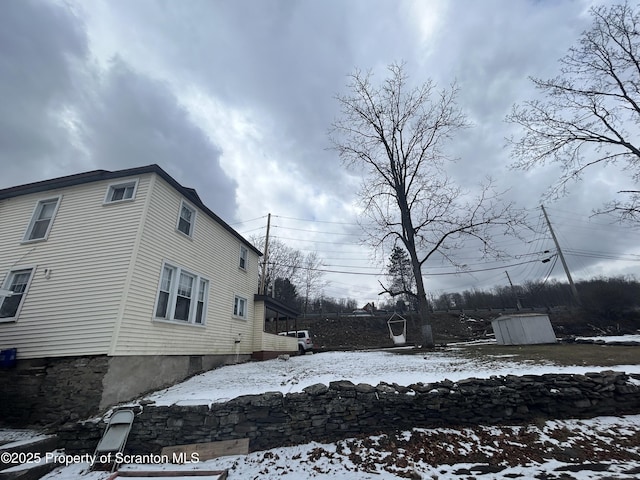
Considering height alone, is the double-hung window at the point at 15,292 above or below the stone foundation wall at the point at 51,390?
above

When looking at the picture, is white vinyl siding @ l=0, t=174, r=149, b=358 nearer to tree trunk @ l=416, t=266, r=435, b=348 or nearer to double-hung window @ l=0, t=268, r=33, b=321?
double-hung window @ l=0, t=268, r=33, b=321

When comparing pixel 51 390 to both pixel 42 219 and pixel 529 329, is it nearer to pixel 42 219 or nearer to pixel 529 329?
pixel 42 219

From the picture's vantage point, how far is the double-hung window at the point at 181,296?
859cm

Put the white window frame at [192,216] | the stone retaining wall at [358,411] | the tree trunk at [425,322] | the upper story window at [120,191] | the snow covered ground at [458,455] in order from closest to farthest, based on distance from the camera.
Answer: the snow covered ground at [458,455] < the stone retaining wall at [358,411] < the upper story window at [120,191] < the white window frame at [192,216] < the tree trunk at [425,322]

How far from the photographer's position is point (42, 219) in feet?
29.8

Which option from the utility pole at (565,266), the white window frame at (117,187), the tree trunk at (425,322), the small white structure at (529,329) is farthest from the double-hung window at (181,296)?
the utility pole at (565,266)

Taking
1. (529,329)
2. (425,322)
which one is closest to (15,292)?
(425,322)

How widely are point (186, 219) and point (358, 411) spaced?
8797 millimetres

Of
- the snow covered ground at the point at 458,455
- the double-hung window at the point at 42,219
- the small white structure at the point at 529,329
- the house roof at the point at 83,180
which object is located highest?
the house roof at the point at 83,180

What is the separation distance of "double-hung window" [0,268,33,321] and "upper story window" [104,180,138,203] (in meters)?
3.12

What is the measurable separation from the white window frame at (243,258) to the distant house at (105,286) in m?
2.94

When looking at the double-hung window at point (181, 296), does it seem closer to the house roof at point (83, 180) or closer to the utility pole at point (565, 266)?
the house roof at point (83, 180)

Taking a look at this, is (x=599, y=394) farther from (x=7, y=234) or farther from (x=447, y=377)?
(x=7, y=234)

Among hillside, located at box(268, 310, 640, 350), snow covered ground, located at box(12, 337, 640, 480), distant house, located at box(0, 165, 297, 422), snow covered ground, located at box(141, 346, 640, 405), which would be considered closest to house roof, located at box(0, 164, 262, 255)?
distant house, located at box(0, 165, 297, 422)
